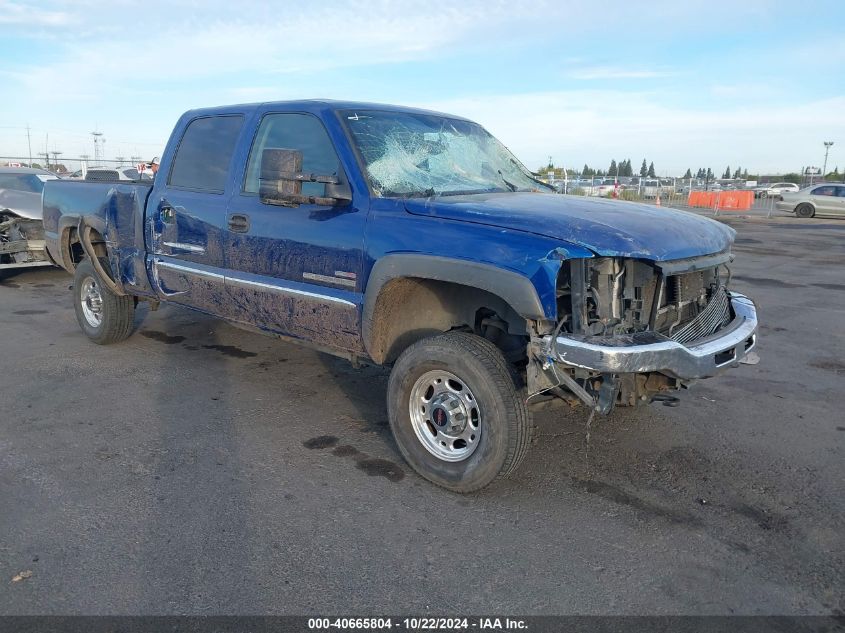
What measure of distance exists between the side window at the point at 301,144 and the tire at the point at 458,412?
4.14 ft

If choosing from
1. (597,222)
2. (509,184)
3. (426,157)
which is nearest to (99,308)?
(426,157)

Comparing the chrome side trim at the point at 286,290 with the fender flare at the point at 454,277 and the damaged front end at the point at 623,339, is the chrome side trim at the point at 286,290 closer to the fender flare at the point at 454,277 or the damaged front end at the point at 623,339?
the fender flare at the point at 454,277

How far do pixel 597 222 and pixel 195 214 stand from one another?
303 cm

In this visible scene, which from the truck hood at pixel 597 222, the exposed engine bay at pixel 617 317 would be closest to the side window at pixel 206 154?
the truck hood at pixel 597 222

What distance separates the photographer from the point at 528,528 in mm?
3281

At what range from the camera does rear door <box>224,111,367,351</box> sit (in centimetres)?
396

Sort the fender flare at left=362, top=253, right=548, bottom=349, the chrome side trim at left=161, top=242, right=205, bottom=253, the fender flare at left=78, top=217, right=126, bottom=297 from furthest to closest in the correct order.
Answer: the fender flare at left=78, top=217, right=126, bottom=297
the chrome side trim at left=161, top=242, right=205, bottom=253
the fender flare at left=362, top=253, right=548, bottom=349

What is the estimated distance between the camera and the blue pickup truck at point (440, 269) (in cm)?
323

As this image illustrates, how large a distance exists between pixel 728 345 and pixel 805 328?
465 cm

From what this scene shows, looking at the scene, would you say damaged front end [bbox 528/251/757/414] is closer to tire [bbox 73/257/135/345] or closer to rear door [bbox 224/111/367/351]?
rear door [bbox 224/111/367/351]

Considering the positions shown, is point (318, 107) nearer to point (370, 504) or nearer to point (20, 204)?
point (370, 504)

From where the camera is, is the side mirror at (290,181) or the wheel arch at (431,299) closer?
the wheel arch at (431,299)

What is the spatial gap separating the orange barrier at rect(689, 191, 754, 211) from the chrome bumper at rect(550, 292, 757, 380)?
2992 cm

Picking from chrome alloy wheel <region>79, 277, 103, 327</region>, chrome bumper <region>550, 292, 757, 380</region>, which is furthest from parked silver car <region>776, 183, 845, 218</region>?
chrome alloy wheel <region>79, 277, 103, 327</region>
